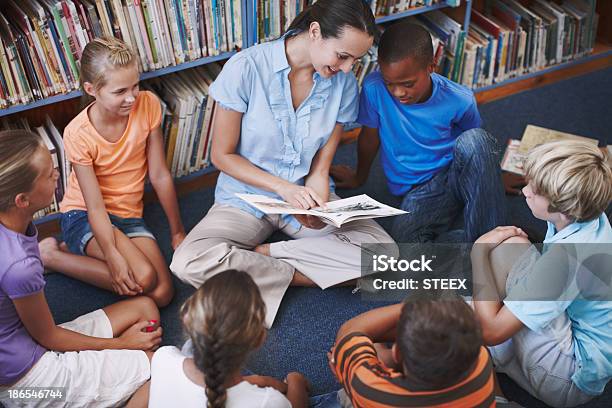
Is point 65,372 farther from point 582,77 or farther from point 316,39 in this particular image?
point 582,77

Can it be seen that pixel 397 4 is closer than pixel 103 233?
No

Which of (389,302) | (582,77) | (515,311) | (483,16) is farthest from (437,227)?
(582,77)

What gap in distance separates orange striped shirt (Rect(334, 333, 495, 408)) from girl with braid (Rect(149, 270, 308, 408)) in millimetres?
172

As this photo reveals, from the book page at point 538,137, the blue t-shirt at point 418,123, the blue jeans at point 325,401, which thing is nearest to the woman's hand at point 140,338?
the blue jeans at point 325,401

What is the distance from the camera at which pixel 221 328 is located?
138cm

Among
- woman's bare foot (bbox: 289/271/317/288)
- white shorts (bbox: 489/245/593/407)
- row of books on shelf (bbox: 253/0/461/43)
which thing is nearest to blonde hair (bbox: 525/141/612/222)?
white shorts (bbox: 489/245/593/407)

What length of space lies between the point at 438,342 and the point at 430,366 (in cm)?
5

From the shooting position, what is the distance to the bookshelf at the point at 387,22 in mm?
2451

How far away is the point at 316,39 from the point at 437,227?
788mm

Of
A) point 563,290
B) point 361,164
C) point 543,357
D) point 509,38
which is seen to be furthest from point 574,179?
point 509,38

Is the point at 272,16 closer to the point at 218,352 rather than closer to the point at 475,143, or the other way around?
the point at 475,143

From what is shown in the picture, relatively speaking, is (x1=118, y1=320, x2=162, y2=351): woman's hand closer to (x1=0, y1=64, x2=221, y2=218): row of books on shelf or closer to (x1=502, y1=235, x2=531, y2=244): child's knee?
(x1=0, y1=64, x2=221, y2=218): row of books on shelf

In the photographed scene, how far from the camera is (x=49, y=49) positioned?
2248mm

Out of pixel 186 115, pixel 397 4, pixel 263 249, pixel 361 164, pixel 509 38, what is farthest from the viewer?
pixel 509 38
